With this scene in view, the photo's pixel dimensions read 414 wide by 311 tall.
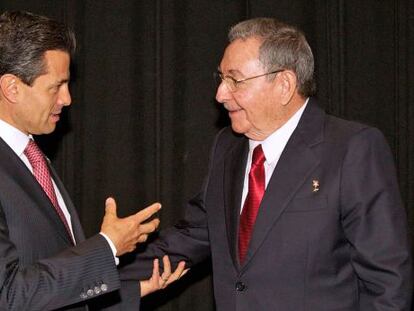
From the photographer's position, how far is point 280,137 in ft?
7.88

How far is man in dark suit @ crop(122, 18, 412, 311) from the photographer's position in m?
2.12

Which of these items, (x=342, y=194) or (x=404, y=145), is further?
(x=404, y=145)

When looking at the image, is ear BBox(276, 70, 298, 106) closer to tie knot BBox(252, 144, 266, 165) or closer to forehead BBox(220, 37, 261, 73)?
forehead BBox(220, 37, 261, 73)

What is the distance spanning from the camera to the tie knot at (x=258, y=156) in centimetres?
238

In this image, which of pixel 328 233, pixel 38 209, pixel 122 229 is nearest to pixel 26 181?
pixel 38 209

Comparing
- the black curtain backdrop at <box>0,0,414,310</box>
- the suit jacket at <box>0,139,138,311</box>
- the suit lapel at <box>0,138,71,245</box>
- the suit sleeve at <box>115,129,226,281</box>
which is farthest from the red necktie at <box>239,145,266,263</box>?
the black curtain backdrop at <box>0,0,414,310</box>

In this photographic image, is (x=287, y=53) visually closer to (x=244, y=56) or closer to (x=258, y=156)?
(x=244, y=56)

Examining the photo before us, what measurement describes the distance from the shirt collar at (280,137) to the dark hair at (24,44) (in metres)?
0.78

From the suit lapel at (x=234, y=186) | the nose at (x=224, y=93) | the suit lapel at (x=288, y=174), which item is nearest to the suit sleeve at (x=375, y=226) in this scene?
the suit lapel at (x=288, y=174)

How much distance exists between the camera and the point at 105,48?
11.2 ft

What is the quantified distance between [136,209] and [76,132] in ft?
1.57

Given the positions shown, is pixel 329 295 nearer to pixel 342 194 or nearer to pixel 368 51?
pixel 342 194

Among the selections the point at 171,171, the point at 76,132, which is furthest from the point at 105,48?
the point at 171,171

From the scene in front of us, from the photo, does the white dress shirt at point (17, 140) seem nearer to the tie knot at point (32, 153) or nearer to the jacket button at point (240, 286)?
the tie knot at point (32, 153)
